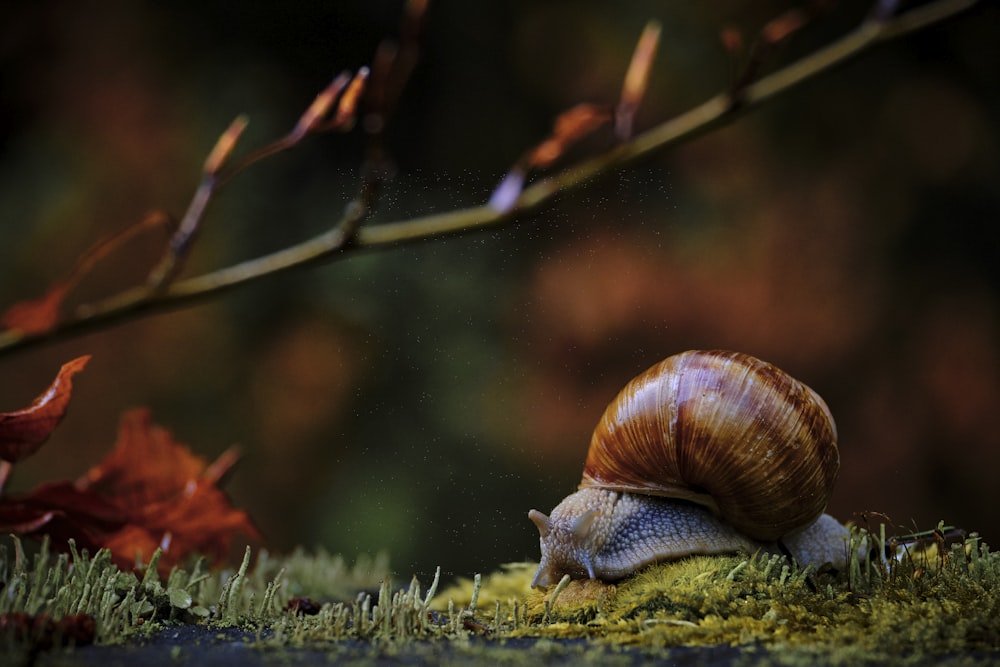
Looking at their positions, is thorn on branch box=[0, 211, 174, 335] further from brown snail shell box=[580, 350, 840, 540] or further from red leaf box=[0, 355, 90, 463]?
brown snail shell box=[580, 350, 840, 540]

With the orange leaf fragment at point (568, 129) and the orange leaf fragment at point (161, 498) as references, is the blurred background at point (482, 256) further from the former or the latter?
the orange leaf fragment at point (568, 129)

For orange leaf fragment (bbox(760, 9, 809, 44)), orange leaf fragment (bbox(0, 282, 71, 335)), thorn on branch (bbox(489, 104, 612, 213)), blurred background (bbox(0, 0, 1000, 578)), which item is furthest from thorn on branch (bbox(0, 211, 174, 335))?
blurred background (bbox(0, 0, 1000, 578))

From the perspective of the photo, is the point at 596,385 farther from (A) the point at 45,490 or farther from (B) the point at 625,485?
(A) the point at 45,490

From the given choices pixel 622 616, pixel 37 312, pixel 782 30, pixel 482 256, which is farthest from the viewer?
pixel 482 256

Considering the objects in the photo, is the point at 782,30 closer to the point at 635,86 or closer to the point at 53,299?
the point at 635,86

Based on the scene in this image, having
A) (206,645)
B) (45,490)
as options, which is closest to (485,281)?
(45,490)


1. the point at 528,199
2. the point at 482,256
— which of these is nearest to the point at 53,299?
the point at 528,199

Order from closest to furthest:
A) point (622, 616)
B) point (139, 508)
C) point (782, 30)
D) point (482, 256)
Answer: point (782, 30), point (622, 616), point (139, 508), point (482, 256)
